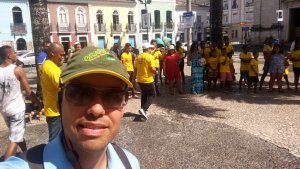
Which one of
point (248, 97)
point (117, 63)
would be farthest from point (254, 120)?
point (117, 63)

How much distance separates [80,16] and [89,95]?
37.7 m

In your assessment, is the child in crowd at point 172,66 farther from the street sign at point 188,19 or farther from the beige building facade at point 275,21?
the beige building facade at point 275,21

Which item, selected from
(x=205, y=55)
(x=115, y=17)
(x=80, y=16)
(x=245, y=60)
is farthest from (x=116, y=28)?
(x=245, y=60)

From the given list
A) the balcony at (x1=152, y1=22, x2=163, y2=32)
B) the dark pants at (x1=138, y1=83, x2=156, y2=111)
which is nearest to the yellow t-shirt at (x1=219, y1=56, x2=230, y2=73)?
the dark pants at (x1=138, y1=83, x2=156, y2=111)

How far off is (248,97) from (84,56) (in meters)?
8.21

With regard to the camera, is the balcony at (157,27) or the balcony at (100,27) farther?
the balcony at (157,27)

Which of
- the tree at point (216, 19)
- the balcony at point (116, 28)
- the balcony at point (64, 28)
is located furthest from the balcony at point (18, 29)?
the tree at point (216, 19)

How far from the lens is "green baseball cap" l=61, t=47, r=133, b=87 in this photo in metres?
1.18

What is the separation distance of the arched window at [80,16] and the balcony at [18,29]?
6.47m

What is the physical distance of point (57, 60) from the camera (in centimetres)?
427

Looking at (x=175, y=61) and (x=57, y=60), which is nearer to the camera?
(x=57, y=60)

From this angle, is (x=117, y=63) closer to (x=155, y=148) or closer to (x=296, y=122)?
(x=155, y=148)

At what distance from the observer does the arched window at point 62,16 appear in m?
35.3

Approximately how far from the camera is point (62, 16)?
35625 mm
